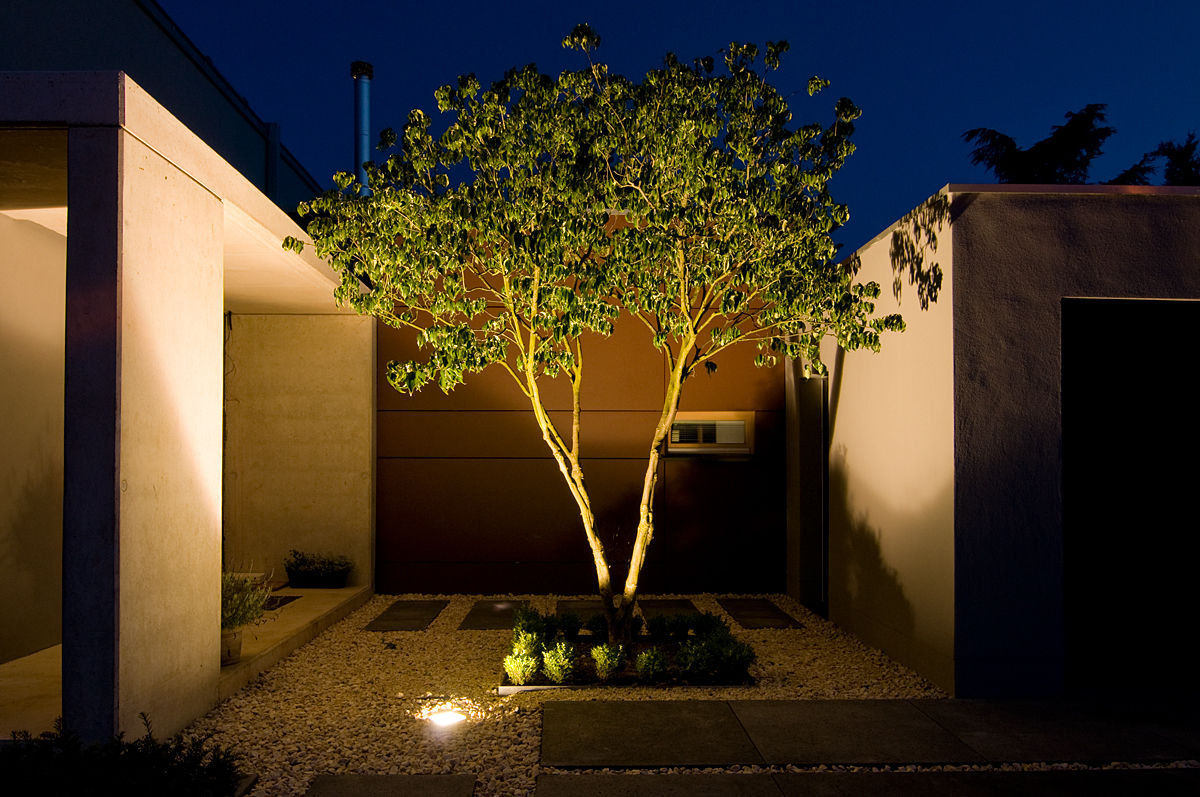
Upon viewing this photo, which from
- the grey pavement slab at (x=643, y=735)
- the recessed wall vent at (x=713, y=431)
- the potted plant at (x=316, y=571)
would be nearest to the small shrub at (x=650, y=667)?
the grey pavement slab at (x=643, y=735)

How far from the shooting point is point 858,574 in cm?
658

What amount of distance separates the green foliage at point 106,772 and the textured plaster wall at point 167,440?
1.22 m

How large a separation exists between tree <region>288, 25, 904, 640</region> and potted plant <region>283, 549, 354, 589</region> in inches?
137

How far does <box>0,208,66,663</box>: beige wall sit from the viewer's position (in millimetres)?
5375

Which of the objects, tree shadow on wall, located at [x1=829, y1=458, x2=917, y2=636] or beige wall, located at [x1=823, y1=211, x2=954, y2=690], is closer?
beige wall, located at [x1=823, y1=211, x2=954, y2=690]

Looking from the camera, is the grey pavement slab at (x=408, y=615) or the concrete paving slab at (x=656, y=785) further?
the grey pavement slab at (x=408, y=615)

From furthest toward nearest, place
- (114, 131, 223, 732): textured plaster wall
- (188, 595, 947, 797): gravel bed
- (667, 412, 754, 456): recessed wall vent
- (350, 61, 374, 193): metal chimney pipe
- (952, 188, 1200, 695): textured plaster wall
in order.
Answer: (350, 61, 374, 193): metal chimney pipe, (667, 412, 754, 456): recessed wall vent, (952, 188, 1200, 695): textured plaster wall, (188, 595, 947, 797): gravel bed, (114, 131, 223, 732): textured plaster wall

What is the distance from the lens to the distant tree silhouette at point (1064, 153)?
23516 millimetres

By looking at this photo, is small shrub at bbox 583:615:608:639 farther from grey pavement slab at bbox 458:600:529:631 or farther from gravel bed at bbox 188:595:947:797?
grey pavement slab at bbox 458:600:529:631

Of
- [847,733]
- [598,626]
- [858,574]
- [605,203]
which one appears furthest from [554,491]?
[847,733]

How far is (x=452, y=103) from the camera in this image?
512 centimetres

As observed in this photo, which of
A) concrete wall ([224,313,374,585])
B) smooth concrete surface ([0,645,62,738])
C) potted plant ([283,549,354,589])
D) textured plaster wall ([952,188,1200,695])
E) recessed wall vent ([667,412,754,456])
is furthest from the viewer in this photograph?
recessed wall vent ([667,412,754,456])

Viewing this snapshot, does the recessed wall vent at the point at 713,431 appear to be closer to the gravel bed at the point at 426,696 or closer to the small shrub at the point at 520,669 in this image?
the gravel bed at the point at 426,696

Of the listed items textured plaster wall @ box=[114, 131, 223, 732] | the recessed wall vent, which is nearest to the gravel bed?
textured plaster wall @ box=[114, 131, 223, 732]
